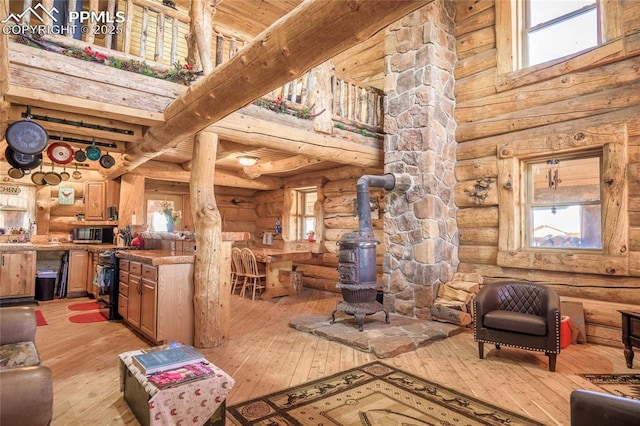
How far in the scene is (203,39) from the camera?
380 centimetres

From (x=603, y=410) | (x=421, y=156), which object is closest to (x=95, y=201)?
(x=421, y=156)

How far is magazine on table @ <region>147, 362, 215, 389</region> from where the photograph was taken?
210 cm

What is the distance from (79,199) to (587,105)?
8782mm

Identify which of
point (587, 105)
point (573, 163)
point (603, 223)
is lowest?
point (603, 223)

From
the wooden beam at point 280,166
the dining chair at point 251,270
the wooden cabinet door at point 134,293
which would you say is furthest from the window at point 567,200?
the wooden cabinet door at point 134,293

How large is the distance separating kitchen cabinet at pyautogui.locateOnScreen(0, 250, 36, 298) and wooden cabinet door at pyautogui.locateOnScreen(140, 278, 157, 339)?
326cm

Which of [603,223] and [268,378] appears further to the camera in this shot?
[603,223]

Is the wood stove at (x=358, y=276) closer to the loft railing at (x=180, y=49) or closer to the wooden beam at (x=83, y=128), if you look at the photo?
the loft railing at (x=180, y=49)

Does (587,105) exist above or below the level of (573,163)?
above

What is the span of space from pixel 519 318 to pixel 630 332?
3.02ft

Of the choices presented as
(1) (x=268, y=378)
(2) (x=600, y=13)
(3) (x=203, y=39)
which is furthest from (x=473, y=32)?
(1) (x=268, y=378)

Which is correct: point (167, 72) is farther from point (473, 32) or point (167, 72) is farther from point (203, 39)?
point (473, 32)

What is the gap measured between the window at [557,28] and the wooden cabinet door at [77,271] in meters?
7.83

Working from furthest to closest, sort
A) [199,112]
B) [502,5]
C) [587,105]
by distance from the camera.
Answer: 1. [502,5]
2. [587,105]
3. [199,112]
